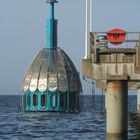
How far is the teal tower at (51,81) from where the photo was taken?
247 feet

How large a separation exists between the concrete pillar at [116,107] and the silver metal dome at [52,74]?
44.3 m

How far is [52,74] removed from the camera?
76.1 metres

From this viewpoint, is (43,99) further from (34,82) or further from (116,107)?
(116,107)

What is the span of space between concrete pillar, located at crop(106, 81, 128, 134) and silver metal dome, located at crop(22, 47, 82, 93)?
44309 millimetres

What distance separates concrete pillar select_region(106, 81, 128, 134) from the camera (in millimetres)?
30469

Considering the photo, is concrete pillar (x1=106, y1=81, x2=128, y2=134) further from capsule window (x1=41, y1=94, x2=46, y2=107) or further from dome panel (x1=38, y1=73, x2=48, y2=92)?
capsule window (x1=41, y1=94, x2=46, y2=107)

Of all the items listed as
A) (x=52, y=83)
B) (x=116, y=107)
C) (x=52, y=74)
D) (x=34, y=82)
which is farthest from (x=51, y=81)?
(x=116, y=107)

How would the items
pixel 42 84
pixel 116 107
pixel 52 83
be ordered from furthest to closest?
1. pixel 42 84
2. pixel 52 83
3. pixel 116 107

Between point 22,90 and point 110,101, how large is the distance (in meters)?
48.1

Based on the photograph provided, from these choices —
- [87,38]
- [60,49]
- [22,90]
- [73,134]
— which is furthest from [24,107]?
[87,38]

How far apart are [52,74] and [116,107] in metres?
45.7

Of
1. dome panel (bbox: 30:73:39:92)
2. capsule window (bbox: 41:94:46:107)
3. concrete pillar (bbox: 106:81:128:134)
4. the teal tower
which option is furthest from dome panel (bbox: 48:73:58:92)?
concrete pillar (bbox: 106:81:128:134)

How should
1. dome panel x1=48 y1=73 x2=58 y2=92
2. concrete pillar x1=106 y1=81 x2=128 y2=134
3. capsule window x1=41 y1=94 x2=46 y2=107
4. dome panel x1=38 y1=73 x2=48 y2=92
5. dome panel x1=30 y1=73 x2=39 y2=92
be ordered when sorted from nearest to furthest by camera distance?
concrete pillar x1=106 y1=81 x2=128 y2=134 < dome panel x1=48 y1=73 x2=58 y2=92 < dome panel x1=38 y1=73 x2=48 y2=92 < capsule window x1=41 y1=94 x2=46 y2=107 < dome panel x1=30 y1=73 x2=39 y2=92

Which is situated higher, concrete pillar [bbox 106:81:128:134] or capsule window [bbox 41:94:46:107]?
concrete pillar [bbox 106:81:128:134]
